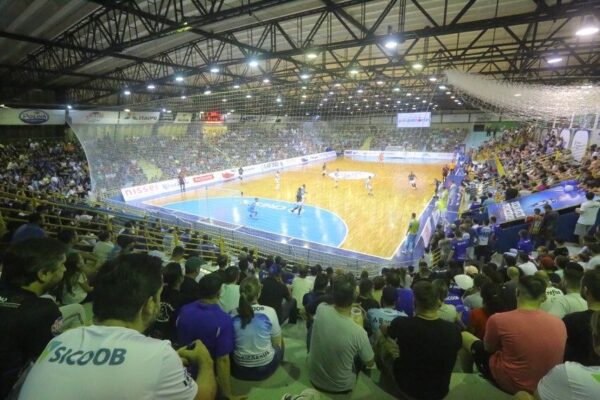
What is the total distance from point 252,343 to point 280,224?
13.5 m

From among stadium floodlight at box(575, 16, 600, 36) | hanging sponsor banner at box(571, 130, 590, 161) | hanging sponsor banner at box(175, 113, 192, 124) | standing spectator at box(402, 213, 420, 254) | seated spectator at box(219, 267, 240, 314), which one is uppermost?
stadium floodlight at box(575, 16, 600, 36)

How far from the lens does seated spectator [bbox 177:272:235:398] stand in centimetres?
249

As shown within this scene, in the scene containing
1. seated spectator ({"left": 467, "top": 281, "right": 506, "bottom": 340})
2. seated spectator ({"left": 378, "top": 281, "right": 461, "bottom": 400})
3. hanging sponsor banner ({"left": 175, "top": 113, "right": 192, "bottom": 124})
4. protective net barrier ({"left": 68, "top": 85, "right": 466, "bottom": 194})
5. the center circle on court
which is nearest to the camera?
seated spectator ({"left": 378, "top": 281, "right": 461, "bottom": 400})

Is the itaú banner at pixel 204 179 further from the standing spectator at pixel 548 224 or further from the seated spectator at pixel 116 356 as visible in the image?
the seated spectator at pixel 116 356

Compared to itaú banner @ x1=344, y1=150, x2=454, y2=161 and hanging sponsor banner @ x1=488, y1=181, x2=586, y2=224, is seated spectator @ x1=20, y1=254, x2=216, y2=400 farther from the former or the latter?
itaú banner @ x1=344, y1=150, x2=454, y2=161

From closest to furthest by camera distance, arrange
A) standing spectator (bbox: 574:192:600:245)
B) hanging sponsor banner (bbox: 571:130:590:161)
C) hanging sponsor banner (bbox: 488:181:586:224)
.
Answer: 1. standing spectator (bbox: 574:192:600:245)
2. hanging sponsor banner (bbox: 488:181:586:224)
3. hanging sponsor banner (bbox: 571:130:590:161)

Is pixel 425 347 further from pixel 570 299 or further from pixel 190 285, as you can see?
pixel 190 285

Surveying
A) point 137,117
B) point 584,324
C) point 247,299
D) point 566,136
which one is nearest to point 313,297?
point 247,299

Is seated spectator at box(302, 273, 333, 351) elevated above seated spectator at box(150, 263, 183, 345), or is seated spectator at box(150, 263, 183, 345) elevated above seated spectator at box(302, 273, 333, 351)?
seated spectator at box(150, 263, 183, 345)

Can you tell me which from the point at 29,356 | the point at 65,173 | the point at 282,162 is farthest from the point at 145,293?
the point at 282,162

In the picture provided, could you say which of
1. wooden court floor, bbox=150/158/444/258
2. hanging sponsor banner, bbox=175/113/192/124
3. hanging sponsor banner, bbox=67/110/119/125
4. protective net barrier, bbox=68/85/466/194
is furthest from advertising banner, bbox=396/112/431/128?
hanging sponsor banner, bbox=67/110/119/125

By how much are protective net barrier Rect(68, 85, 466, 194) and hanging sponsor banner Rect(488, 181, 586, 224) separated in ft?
30.8

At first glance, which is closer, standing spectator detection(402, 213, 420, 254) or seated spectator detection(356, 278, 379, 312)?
seated spectator detection(356, 278, 379, 312)

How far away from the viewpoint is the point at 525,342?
2420 mm
